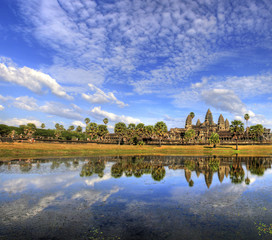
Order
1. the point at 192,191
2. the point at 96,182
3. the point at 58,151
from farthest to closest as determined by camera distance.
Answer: the point at 58,151, the point at 96,182, the point at 192,191

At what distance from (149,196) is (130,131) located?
4085 inches

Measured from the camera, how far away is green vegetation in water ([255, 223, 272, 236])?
11.0 meters

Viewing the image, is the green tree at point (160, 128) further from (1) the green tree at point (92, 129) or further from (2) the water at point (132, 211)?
(2) the water at point (132, 211)

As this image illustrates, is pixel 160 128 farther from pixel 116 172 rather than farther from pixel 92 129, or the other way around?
pixel 116 172

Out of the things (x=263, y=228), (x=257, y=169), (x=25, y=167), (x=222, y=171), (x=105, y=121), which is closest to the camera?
(x=263, y=228)

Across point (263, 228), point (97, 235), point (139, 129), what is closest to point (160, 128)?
point (139, 129)

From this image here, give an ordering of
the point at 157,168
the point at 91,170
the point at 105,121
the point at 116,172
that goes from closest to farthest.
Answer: the point at 116,172 < the point at 91,170 < the point at 157,168 < the point at 105,121

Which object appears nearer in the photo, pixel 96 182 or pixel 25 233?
pixel 25 233

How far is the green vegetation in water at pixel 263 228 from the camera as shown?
11.0 m

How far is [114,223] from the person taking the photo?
12211 mm

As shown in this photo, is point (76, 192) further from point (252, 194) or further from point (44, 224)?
point (252, 194)

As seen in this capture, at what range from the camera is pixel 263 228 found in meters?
11.6

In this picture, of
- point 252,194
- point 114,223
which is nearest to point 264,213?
point 252,194

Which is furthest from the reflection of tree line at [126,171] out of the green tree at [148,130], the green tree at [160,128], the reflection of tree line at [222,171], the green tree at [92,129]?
the green tree at [92,129]
